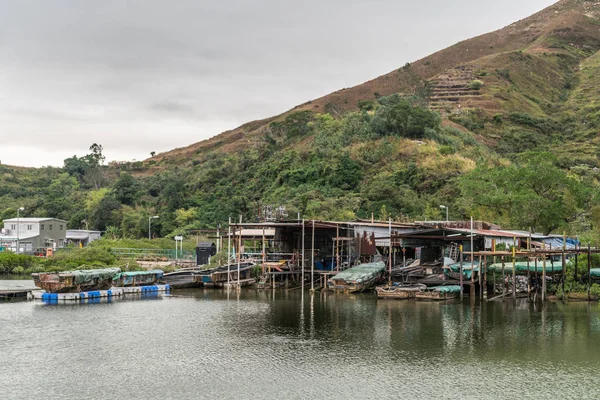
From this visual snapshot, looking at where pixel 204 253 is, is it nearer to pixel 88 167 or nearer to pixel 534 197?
pixel 534 197

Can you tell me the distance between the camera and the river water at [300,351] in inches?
819

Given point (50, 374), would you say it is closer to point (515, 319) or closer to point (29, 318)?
point (29, 318)

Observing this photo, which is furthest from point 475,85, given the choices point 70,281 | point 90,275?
point 70,281

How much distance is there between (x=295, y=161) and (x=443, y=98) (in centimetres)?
4668

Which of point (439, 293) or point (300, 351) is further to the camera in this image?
point (439, 293)

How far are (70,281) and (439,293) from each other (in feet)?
81.6

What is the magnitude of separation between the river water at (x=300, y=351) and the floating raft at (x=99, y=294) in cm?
199

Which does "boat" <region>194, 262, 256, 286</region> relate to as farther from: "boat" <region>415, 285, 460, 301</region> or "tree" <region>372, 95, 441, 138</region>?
"tree" <region>372, 95, 441, 138</region>

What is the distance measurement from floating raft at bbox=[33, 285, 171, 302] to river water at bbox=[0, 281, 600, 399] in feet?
6.53

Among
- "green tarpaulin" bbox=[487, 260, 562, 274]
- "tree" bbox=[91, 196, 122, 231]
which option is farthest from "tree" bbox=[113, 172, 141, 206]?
"green tarpaulin" bbox=[487, 260, 562, 274]

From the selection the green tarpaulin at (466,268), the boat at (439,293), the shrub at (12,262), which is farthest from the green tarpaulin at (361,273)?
the shrub at (12,262)

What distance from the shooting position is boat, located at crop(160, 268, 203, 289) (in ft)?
163

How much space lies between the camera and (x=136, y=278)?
47594mm

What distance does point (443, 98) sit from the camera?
411 feet
